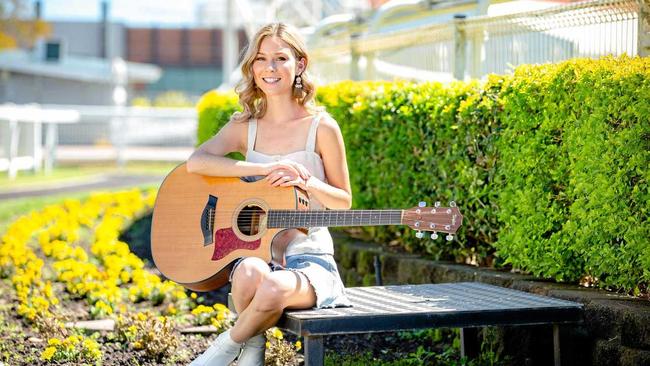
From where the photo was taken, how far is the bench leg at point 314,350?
15.4 ft

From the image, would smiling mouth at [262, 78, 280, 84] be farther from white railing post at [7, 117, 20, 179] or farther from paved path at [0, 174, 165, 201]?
white railing post at [7, 117, 20, 179]

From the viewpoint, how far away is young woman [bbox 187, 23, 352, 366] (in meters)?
4.78

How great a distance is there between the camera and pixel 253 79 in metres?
5.48

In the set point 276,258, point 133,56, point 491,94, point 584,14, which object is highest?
point 133,56

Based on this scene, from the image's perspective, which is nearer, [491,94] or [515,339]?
[515,339]

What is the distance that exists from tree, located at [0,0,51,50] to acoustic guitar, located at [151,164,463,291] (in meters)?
31.3

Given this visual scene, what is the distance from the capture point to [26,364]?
578 cm

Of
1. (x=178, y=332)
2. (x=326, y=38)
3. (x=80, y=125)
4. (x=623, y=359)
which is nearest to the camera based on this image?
(x=623, y=359)

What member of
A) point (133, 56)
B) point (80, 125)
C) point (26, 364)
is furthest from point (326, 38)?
point (133, 56)

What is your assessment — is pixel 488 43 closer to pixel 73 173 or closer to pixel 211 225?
pixel 211 225

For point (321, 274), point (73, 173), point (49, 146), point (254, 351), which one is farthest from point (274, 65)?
point (49, 146)

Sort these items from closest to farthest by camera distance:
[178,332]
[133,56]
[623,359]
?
[623,359], [178,332], [133,56]

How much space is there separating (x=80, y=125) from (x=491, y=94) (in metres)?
21.4

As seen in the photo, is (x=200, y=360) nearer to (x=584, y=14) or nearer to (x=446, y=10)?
(x=584, y=14)
